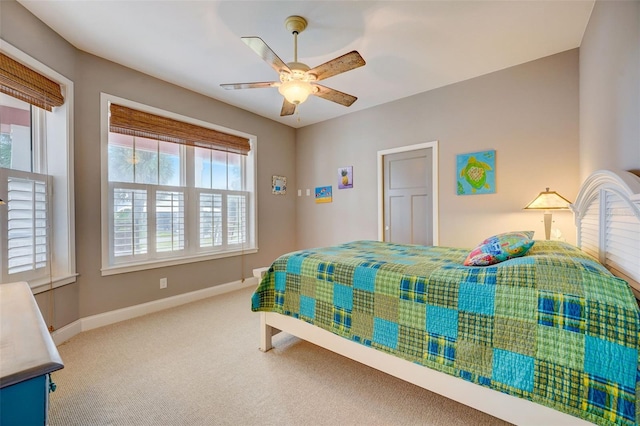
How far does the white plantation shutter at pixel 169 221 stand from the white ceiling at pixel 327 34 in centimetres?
133

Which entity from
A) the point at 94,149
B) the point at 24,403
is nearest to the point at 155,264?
the point at 94,149

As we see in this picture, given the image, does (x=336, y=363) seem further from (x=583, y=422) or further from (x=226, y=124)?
(x=226, y=124)

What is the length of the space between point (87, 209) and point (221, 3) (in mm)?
2170

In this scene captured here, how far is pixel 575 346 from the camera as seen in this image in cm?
108

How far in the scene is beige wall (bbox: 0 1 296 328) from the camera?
7.25 feet

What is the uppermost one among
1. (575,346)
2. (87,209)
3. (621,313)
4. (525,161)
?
(525,161)

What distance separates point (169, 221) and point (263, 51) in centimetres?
228

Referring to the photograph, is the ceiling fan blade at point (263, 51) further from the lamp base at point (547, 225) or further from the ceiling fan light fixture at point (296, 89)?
the lamp base at point (547, 225)

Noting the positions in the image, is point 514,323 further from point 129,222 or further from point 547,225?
point 129,222

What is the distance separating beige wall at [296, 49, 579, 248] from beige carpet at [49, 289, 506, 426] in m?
2.13

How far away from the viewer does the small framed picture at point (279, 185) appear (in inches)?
177

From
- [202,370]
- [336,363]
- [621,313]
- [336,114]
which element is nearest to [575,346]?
[621,313]

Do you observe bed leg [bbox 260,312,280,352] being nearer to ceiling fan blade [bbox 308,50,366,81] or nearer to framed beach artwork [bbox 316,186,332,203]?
ceiling fan blade [bbox 308,50,366,81]

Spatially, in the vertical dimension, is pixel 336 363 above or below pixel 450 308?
below
